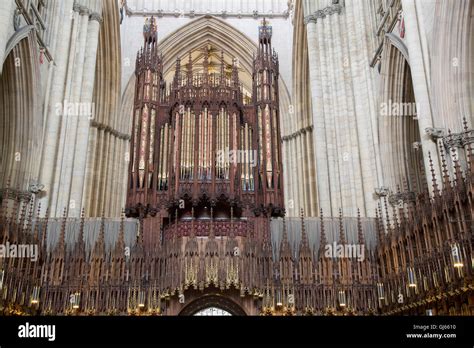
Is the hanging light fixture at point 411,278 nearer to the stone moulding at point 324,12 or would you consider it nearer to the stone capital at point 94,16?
the stone moulding at point 324,12

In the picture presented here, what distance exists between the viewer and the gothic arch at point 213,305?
13328 mm

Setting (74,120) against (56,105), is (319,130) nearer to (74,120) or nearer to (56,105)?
(74,120)

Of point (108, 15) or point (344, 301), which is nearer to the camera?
point (344, 301)

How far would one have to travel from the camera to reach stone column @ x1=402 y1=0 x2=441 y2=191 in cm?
1176

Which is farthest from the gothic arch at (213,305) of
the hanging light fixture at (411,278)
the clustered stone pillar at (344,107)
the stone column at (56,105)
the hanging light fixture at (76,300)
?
the stone column at (56,105)

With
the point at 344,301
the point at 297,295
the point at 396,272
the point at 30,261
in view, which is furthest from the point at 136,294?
the point at 396,272

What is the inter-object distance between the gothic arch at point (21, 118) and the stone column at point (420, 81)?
11113 millimetres

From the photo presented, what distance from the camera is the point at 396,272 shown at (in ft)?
39.5

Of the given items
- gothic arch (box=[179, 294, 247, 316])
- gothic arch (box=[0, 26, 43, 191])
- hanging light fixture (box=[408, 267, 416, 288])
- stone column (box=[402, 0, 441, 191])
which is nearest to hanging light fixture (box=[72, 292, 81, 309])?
gothic arch (box=[179, 294, 247, 316])

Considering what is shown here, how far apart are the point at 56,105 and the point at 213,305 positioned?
29.0 ft

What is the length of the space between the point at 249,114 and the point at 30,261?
8253mm

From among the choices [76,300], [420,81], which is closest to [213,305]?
[76,300]

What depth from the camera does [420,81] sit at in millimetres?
12594
